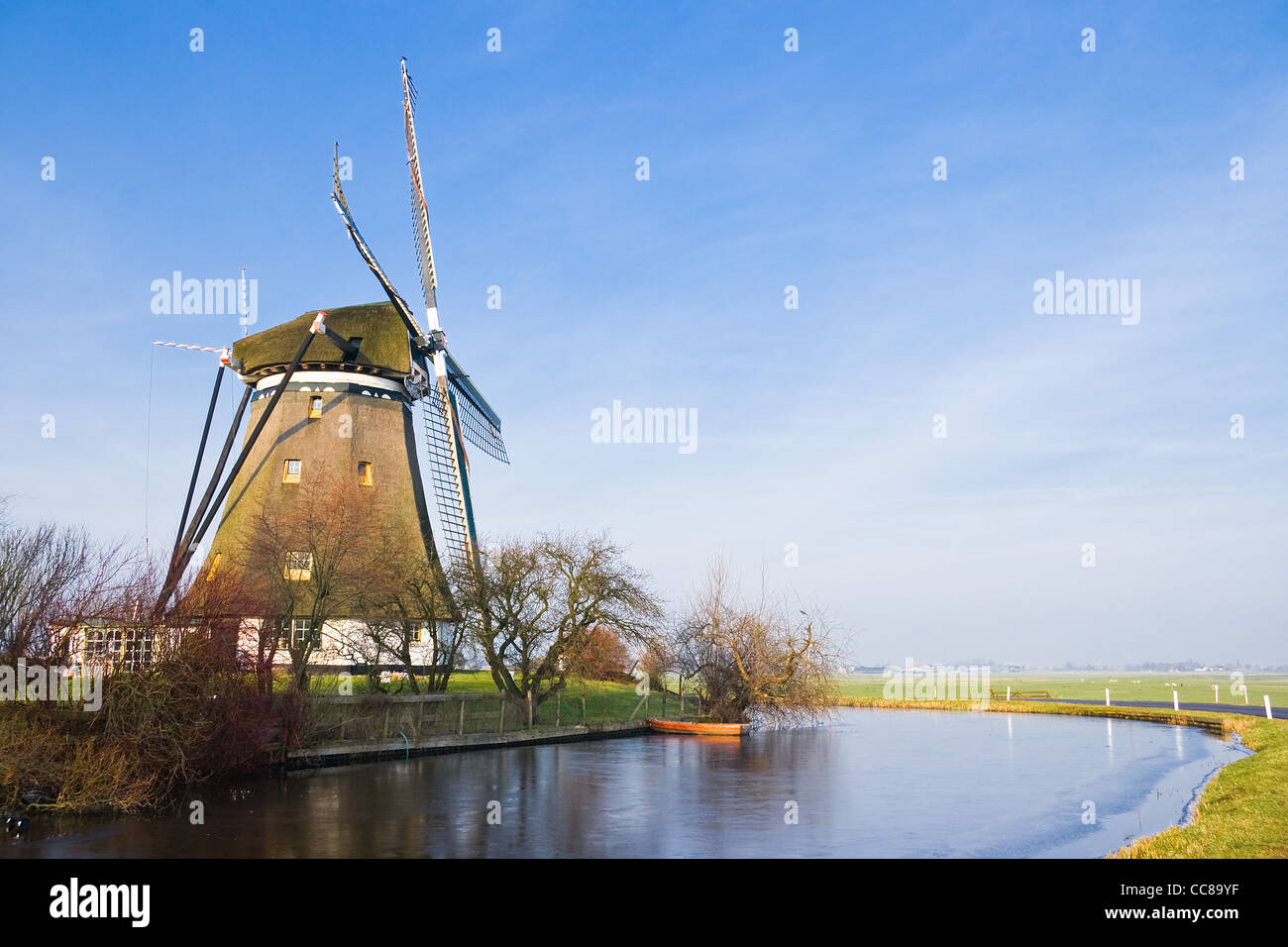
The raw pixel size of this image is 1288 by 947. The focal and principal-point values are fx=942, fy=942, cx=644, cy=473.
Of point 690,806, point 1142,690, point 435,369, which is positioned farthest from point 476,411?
point 1142,690

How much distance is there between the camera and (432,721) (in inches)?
969

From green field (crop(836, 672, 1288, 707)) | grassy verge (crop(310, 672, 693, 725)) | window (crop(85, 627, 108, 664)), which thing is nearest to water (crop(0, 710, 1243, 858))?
window (crop(85, 627, 108, 664))

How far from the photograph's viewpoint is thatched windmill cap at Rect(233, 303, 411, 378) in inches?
1242

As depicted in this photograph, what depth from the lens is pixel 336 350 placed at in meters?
31.8

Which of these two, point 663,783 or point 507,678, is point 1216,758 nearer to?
point 663,783

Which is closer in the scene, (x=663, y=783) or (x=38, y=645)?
(x=38, y=645)

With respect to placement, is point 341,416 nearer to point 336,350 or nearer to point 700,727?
point 336,350

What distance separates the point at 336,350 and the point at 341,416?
226cm

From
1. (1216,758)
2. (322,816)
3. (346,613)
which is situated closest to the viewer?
(322,816)

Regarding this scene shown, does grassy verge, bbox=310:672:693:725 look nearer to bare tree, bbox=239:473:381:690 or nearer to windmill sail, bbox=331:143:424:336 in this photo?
bare tree, bbox=239:473:381:690

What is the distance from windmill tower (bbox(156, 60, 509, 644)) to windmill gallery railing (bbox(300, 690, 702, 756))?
517 centimetres

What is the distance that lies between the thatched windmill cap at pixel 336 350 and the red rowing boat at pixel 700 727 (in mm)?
15260
